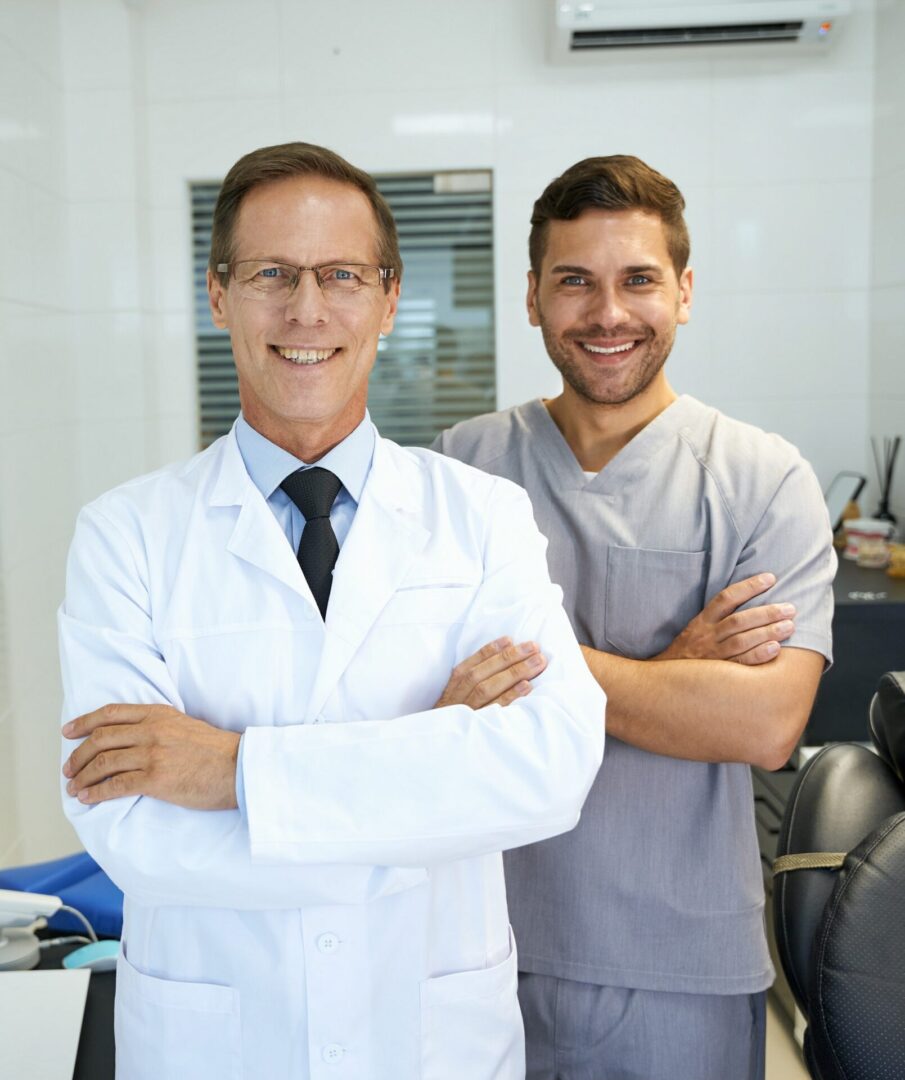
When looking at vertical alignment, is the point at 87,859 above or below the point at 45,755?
above

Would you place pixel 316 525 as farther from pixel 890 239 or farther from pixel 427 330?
pixel 890 239

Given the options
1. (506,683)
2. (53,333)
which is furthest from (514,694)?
(53,333)

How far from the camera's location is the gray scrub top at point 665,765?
4.91ft

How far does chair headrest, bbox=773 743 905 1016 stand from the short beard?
570mm

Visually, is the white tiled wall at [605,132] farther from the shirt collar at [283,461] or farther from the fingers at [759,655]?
the shirt collar at [283,461]

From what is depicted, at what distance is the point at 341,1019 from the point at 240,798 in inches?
10.4

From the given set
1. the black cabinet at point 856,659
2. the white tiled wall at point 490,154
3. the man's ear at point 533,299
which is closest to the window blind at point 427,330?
the white tiled wall at point 490,154

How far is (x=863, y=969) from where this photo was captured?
115 centimetres

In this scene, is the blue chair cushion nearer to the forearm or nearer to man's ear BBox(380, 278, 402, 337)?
the forearm

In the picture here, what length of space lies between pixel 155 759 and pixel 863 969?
0.76 meters

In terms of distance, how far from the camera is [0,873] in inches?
69.3

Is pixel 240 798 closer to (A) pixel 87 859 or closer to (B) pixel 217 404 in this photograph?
(A) pixel 87 859

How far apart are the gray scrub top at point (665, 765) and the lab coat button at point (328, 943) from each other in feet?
1.58

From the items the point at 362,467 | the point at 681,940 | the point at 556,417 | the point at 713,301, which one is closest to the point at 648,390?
the point at 556,417
